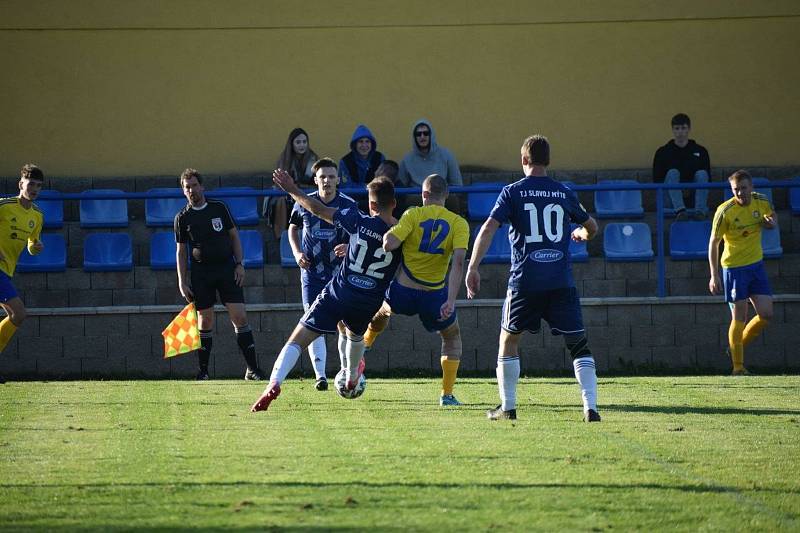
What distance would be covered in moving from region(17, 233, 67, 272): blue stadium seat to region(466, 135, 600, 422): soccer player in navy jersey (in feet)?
25.6

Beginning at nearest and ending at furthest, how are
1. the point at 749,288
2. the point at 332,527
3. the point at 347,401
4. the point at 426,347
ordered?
the point at 332,527 → the point at 347,401 → the point at 749,288 → the point at 426,347

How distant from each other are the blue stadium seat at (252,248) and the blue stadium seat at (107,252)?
52.2 inches

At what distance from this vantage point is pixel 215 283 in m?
13.6

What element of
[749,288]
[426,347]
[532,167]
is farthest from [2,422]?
[749,288]

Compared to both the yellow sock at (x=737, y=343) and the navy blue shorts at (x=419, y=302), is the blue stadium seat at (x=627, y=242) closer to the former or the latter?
the yellow sock at (x=737, y=343)

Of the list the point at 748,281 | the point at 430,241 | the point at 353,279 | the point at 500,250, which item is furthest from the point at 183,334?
the point at 748,281

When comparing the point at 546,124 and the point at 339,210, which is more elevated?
the point at 546,124

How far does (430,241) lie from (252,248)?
632cm

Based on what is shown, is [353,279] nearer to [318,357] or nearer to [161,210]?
[318,357]

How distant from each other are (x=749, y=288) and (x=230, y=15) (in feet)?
26.3

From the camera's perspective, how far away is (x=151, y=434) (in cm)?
855

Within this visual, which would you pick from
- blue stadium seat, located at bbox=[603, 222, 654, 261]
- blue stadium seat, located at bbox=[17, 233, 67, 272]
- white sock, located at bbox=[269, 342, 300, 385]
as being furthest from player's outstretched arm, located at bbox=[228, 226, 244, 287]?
blue stadium seat, located at bbox=[603, 222, 654, 261]

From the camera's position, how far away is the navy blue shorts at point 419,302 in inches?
389

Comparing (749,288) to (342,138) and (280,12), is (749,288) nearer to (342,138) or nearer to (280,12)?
(342,138)
